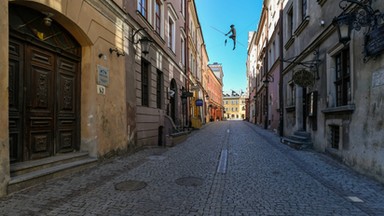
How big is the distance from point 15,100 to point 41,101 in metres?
0.71

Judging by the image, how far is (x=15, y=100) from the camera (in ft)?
17.4

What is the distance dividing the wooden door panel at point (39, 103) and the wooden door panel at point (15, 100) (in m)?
0.19

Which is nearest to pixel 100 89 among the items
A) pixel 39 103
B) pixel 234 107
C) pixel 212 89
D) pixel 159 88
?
pixel 39 103

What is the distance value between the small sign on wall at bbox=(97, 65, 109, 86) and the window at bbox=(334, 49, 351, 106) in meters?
6.77

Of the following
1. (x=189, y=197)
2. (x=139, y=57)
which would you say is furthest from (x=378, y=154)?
(x=139, y=57)

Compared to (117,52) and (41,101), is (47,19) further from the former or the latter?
(117,52)

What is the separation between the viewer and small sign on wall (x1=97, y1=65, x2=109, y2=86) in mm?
7477

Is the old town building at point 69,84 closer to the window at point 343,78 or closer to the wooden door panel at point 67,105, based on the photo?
the wooden door panel at point 67,105

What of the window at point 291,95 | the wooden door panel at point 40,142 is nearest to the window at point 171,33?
the window at point 291,95

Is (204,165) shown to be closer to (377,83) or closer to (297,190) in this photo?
(297,190)

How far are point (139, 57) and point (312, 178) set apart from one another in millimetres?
7427

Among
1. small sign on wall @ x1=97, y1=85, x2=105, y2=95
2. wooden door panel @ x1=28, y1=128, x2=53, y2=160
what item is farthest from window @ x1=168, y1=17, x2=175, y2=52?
wooden door panel @ x1=28, y1=128, x2=53, y2=160

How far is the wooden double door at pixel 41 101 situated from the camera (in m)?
5.33

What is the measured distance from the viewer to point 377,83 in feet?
18.3
